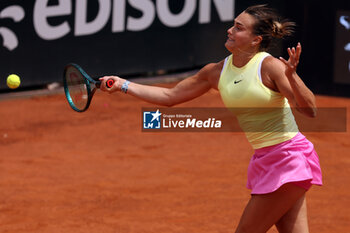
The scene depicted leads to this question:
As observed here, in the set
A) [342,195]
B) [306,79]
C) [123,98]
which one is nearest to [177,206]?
[342,195]

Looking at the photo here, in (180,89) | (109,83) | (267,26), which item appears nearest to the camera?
(267,26)

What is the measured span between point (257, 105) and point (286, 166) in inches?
15.1

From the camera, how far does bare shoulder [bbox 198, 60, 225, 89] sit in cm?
436

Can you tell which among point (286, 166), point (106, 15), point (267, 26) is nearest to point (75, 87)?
point (267, 26)

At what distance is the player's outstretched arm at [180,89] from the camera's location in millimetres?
4428

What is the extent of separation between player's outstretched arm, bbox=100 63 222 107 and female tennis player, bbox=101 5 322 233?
0.14 metres

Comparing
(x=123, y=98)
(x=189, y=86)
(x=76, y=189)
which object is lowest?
(x=123, y=98)

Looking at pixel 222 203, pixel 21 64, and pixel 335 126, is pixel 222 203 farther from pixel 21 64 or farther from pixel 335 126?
pixel 21 64

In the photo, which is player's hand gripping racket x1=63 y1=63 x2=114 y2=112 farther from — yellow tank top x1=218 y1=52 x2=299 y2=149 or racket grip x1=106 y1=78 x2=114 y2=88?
yellow tank top x1=218 y1=52 x2=299 y2=149

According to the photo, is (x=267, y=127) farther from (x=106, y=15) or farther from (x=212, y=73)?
(x=106, y=15)

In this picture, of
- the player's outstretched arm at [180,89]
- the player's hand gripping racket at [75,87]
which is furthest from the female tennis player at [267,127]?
the player's hand gripping racket at [75,87]

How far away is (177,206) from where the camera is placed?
6555 millimetres

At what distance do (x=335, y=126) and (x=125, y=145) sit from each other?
295 centimetres

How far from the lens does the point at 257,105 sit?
4055mm
